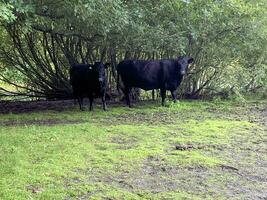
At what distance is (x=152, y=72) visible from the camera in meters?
12.0

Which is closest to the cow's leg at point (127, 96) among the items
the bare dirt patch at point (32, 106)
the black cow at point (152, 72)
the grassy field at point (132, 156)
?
the black cow at point (152, 72)

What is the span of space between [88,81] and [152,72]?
1.71m

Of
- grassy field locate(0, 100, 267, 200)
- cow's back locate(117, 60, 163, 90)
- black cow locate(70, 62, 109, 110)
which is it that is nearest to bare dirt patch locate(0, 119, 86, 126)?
grassy field locate(0, 100, 267, 200)

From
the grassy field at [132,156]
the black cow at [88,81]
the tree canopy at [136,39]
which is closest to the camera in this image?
the grassy field at [132,156]

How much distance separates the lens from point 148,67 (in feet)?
39.2

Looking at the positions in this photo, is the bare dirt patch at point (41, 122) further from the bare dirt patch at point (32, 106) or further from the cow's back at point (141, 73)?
the cow's back at point (141, 73)

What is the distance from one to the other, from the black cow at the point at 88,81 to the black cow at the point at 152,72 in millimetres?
889

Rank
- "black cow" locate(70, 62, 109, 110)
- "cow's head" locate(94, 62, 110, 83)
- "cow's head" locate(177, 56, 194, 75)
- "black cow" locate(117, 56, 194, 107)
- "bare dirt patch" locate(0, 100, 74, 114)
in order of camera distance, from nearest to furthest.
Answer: "cow's head" locate(94, 62, 110, 83) → "black cow" locate(70, 62, 109, 110) → "bare dirt patch" locate(0, 100, 74, 114) → "cow's head" locate(177, 56, 194, 75) → "black cow" locate(117, 56, 194, 107)

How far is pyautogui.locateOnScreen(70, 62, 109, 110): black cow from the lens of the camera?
1103 centimetres

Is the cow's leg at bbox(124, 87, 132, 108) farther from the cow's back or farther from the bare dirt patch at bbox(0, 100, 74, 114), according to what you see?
the bare dirt patch at bbox(0, 100, 74, 114)

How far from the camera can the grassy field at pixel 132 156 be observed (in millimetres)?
5016

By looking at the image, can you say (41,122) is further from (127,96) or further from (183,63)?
(183,63)

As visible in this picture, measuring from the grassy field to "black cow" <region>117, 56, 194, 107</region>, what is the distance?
78.6 inches

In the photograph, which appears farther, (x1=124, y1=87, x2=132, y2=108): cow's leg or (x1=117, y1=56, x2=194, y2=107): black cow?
(x1=117, y1=56, x2=194, y2=107): black cow
